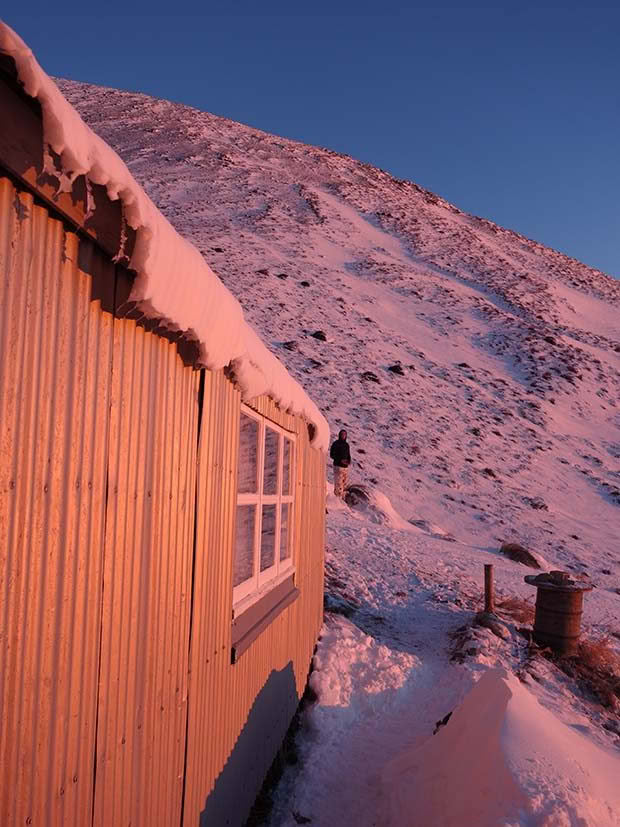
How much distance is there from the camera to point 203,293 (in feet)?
9.28

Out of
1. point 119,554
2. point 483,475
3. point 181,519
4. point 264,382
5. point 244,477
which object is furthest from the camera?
point 483,475

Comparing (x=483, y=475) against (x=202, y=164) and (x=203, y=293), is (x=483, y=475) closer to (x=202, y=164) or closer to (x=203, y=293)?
(x=203, y=293)

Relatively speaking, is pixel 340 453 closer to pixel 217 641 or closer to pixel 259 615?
pixel 259 615

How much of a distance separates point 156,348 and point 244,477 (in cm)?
215

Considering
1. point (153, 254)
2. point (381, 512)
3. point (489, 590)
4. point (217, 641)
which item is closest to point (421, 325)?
point (381, 512)

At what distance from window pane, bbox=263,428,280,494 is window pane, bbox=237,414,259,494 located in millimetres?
574

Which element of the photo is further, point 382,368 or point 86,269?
point 382,368

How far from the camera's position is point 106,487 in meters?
2.36

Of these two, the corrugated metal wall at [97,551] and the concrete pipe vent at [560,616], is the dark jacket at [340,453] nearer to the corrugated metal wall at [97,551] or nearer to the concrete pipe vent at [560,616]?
the concrete pipe vent at [560,616]

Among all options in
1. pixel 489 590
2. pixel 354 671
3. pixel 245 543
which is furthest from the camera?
pixel 489 590

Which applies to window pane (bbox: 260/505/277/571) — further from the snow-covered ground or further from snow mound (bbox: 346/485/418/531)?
snow mound (bbox: 346/485/418/531)

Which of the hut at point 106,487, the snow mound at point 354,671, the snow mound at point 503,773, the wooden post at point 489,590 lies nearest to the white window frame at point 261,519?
the hut at point 106,487

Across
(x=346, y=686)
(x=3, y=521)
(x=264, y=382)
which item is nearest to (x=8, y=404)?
(x=3, y=521)

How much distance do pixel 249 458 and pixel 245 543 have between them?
0.58 m
